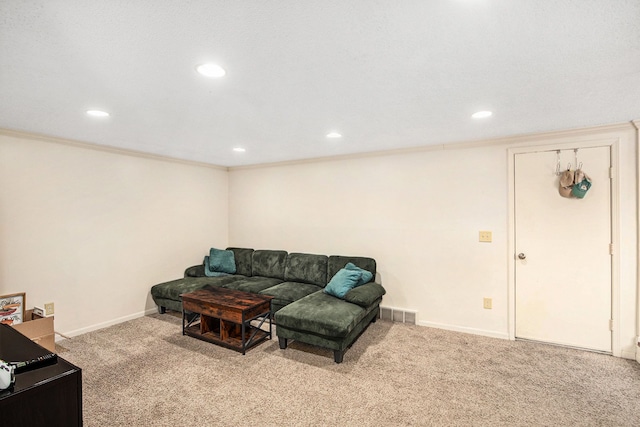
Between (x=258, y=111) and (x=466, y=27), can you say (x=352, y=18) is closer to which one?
(x=466, y=27)

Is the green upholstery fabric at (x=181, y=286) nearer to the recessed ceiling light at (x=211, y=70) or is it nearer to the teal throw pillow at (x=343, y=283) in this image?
the teal throw pillow at (x=343, y=283)

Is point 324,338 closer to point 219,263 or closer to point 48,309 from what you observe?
point 219,263

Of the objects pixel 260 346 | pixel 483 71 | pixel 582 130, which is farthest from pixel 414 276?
pixel 483 71

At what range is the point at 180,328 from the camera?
3613mm

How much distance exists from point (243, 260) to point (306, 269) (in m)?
1.23

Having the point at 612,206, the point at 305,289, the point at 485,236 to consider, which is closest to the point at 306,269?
the point at 305,289

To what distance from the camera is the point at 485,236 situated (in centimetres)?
342

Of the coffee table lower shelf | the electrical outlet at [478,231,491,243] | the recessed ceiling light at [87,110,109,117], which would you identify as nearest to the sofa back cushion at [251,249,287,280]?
the coffee table lower shelf

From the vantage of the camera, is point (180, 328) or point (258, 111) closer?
point (258, 111)

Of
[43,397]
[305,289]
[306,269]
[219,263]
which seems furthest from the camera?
[219,263]

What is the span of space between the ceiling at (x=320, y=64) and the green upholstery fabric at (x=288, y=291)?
2.07m

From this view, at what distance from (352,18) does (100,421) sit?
2.90m

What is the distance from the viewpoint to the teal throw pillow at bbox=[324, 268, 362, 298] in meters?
3.44

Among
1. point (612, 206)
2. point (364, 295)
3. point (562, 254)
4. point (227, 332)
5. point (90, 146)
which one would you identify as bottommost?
point (227, 332)
